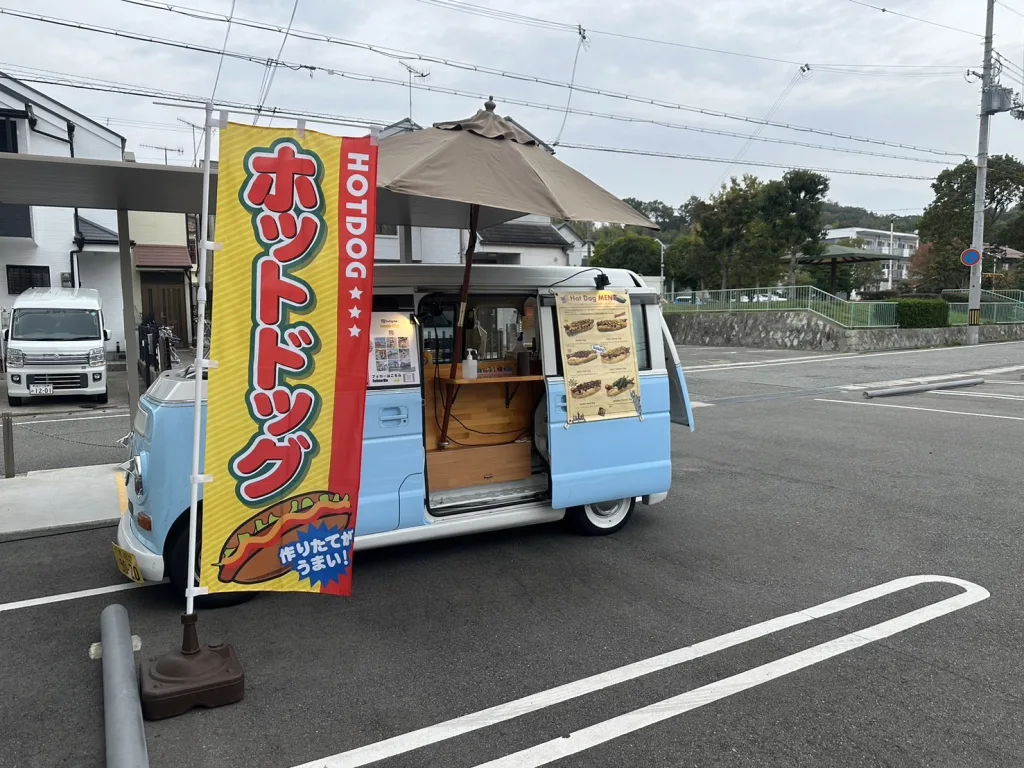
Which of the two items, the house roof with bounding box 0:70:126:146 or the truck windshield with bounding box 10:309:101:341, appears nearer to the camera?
the truck windshield with bounding box 10:309:101:341

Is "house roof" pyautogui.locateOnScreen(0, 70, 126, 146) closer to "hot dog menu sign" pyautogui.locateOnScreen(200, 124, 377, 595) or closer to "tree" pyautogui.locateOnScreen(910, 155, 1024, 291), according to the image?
"hot dog menu sign" pyautogui.locateOnScreen(200, 124, 377, 595)

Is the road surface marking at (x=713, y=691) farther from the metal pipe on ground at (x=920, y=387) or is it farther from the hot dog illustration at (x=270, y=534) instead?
the metal pipe on ground at (x=920, y=387)

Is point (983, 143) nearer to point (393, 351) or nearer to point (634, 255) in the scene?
point (393, 351)

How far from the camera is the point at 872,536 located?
5645 mm

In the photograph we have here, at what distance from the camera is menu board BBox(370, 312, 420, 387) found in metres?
4.66

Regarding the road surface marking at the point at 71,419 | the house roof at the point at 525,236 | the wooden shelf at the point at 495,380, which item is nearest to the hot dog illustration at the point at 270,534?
the wooden shelf at the point at 495,380

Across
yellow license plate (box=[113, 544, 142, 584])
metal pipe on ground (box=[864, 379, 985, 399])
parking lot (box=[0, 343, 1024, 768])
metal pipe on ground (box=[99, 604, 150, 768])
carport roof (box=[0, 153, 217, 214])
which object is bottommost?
parking lot (box=[0, 343, 1024, 768])

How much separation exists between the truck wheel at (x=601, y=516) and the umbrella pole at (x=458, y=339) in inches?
45.5

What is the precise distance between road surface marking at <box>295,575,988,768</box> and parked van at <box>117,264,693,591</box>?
1.61 meters

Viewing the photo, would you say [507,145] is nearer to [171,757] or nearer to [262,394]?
[262,394]

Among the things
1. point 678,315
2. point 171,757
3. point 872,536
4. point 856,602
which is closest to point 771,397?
point 872,536

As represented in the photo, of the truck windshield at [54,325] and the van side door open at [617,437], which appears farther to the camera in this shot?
the truck windshield at [54,325]

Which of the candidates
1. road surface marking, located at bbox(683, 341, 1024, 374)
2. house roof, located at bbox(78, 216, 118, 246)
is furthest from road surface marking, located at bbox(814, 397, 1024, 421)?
house roof, located at bbox(78, 216, 118, 246)

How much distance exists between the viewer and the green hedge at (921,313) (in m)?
25.9
